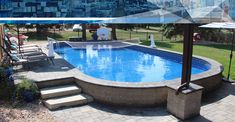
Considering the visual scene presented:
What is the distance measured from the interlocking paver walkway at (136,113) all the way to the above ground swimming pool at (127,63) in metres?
3.29

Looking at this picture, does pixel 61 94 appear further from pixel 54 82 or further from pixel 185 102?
pixel 185 102

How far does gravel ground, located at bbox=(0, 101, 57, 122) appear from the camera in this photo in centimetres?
702

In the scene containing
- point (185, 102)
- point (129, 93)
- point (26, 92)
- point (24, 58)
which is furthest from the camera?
point (24, 58)

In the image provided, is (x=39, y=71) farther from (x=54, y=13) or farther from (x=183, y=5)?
(x=183, y=5)

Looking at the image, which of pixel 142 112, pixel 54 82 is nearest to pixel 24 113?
pixel 54 82

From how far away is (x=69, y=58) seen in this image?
1583 centimetres

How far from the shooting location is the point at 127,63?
14.8 meters

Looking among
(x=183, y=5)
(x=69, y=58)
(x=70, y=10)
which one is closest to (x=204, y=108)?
(x=183, y=5)

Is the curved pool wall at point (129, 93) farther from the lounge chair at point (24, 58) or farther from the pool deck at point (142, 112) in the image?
the lounge chair at point (24, 58)

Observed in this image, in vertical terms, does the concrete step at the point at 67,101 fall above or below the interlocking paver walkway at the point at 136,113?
above

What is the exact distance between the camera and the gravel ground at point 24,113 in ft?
23.0

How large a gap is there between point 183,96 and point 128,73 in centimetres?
557

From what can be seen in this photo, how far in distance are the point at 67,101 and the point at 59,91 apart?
660mm

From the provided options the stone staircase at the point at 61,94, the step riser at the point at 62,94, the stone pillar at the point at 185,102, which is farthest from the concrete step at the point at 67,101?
the stone pillar at the point at 185,102
